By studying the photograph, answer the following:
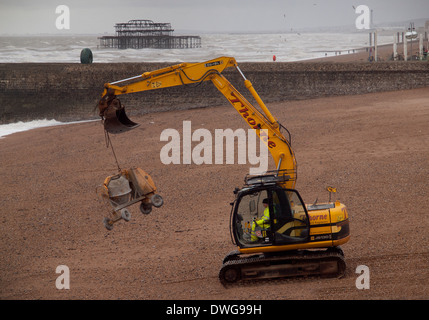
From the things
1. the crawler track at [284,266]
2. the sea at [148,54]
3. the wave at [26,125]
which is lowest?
the crawler track at [284,266]

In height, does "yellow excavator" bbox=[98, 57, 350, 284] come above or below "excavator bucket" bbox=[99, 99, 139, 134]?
below

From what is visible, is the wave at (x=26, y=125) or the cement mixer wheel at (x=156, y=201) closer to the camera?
the cement mixer wheel at (x=156, y=201)

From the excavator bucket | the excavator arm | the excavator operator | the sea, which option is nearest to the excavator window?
the excavator operator

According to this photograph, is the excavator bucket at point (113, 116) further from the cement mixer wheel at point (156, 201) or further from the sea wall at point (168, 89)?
the sea wall at point (168, 89)

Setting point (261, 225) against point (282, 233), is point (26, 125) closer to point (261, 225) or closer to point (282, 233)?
point (261, 225)

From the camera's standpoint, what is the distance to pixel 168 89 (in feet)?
103

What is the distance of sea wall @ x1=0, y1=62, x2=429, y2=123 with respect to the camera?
1224 inches

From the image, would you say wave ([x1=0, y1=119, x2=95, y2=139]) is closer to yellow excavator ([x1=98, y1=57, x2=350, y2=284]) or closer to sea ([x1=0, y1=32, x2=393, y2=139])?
sea ([x1=0, y1=32, x2=393, y2=139])

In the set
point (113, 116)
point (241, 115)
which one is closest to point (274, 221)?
point (241, 115)

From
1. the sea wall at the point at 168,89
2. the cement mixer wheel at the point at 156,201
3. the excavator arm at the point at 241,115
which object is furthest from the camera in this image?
the sea wall at the point at 168,89

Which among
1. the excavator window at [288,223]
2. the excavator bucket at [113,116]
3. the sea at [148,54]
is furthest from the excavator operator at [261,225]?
the sea at [148,54]

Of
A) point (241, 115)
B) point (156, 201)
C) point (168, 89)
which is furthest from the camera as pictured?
point (168, 89)

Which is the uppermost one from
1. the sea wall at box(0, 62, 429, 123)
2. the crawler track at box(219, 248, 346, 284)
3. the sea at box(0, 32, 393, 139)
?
the sea at box(0, 32, 393, 139)

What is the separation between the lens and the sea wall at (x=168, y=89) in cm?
3108
